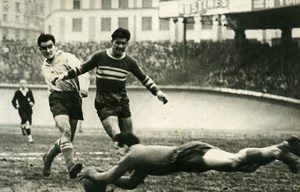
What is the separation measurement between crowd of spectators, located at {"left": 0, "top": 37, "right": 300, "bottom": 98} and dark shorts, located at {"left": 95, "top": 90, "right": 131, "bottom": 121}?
150 inches

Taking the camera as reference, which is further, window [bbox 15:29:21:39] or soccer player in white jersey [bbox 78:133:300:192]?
window [bbox 15:29:21:39]

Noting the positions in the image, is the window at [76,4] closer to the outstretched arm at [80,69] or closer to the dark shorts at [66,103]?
the dark shorts at [66,103]

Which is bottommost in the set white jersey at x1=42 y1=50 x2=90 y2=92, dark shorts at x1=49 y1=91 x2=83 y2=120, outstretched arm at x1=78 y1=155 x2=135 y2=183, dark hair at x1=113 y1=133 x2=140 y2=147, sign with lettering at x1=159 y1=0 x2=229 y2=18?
outstretched arm at x1=78 y1=155 x2=135 y2=183

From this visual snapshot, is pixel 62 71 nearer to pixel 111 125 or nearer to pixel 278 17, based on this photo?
pixel 111 125

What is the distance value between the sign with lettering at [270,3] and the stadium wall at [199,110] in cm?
138

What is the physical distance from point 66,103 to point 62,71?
0.32 meters

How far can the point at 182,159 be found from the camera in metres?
4.35

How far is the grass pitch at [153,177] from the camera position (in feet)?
17.0

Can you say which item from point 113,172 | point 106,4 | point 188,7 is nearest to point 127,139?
point 113,172

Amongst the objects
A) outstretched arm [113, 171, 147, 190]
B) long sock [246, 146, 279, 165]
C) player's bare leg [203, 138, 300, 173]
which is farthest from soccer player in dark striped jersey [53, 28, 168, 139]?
long sock [246, 146, 279, 165]

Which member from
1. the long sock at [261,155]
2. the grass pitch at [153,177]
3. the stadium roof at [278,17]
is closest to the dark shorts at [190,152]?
the long sock at [261,155]

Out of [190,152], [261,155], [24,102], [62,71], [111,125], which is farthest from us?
[24,102]

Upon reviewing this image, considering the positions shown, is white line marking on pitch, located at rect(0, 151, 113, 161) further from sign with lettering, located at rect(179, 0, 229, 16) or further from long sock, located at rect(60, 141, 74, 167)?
sign with lettering, located at rect(179, 0, 229, 16)

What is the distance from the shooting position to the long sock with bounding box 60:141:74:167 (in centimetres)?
526
